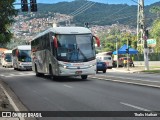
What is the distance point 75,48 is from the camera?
92.3 ft

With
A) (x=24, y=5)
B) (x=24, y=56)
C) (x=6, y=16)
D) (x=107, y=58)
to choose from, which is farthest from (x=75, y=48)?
(x=24, y=56)

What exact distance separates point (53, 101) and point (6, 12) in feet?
79.8

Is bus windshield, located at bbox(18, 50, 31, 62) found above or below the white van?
above

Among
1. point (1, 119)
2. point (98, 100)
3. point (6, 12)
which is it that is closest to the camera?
point (1, 119)

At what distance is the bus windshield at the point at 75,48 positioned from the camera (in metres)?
28.0

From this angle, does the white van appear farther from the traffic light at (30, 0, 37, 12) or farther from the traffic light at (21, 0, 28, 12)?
the traffic light at (21, 0, 28, 12)

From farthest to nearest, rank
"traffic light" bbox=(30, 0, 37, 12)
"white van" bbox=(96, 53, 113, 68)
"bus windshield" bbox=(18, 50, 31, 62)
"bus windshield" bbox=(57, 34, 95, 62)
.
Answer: "bus windshield" bbox=(18, 50, 31, 62) < "white van" bbox=(96, 53, 113, 68) < "traffic light" bbox=(30, 0, 37, 12) < "bus windshield" bbox=(57, 34, 95, 62)

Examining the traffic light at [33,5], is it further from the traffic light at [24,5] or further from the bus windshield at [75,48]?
the bus windshield at [75,48]

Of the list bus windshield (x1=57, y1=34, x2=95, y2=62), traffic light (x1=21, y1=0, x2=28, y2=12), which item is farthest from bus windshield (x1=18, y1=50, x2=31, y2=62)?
bus windshield (x1=57, y1=34, x2=95, y2=62)

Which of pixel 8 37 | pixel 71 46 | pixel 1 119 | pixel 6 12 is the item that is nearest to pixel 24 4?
pixel 6 12

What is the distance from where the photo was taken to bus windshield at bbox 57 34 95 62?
27972mm

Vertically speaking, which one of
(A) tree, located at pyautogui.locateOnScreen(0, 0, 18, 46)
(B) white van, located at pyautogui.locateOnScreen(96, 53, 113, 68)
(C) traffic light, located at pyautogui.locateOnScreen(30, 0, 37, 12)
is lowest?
(B) white van, located at pyautogui.locateOnScreen(96, 53, 113, 68)

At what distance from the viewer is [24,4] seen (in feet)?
132

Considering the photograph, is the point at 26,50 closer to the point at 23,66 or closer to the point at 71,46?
the point at 23,66
